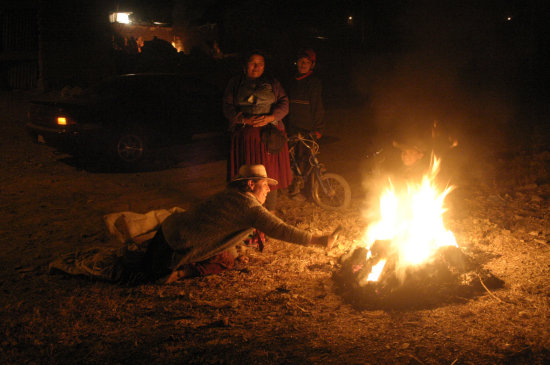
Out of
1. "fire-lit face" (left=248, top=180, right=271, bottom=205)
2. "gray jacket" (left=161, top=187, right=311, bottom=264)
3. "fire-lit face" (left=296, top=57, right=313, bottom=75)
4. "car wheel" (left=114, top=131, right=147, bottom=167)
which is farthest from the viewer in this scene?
"car wheel" (left=114, top=131, right=147, bottom=167)

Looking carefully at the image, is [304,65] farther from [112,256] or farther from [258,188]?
[112,256]

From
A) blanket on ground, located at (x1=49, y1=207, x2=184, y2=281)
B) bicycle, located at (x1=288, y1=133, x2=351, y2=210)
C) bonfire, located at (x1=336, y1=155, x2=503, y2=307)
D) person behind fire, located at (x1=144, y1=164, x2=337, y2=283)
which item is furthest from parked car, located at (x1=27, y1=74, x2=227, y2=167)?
bonfire, located at (x1=336, y1=155, x2=503, y2=307)

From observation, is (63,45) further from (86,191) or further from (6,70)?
(86,191)

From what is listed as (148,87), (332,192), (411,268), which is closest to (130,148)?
(148,87)

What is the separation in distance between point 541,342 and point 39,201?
651 centimetres

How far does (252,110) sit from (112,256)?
6.96 ft

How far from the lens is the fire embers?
13.0 feet

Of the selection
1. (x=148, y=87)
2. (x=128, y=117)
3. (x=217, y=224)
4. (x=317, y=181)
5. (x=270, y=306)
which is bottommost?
(x=270, y=306)

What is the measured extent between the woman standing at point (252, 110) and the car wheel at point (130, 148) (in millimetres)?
4358

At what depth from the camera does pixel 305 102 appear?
6109 millimetres

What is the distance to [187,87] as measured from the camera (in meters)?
10.0

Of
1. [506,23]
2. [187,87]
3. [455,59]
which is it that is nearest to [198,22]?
[455,59]

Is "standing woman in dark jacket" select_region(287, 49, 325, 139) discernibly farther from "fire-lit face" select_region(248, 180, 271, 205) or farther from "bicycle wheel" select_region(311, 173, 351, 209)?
"fire-lit face" select_region(248, 180, 271, 205)

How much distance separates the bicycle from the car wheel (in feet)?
12.4
